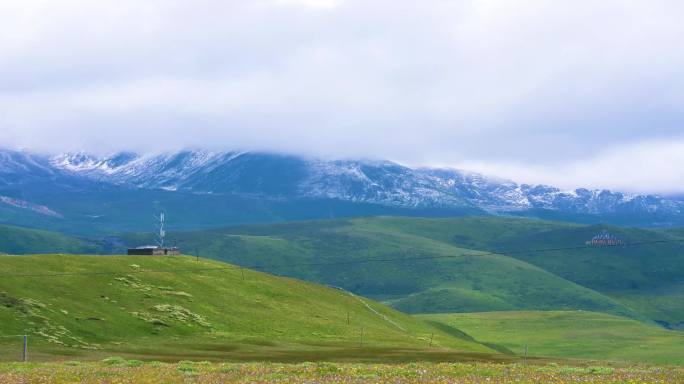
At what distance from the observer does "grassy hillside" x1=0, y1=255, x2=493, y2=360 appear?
333 feet

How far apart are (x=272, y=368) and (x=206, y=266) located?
4937 inches

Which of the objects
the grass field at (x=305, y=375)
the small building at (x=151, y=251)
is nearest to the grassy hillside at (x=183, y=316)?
the small building at (x=151, y=251)

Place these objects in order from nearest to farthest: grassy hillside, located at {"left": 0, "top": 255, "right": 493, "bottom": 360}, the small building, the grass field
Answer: the grass field, grassy hillside, located at {"left": 0, "top": 255, "right": 493, "bottom": 360}, the small building

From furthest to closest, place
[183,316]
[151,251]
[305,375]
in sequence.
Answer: [151,251], [183,316], [305,375]

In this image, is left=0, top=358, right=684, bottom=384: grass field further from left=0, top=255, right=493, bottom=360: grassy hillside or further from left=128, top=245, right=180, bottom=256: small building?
left=128, top=245, right=180, bottom=256: small building

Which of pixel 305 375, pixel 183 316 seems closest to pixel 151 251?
pixel 183 316

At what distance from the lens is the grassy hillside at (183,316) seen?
102 meters

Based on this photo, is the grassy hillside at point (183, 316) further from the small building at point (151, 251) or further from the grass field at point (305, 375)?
the grass field at point (305, 375)

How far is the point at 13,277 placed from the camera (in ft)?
395

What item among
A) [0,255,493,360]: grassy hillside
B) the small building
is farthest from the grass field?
the small building

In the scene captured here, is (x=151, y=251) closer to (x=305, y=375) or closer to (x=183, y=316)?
(x=183, y=316)

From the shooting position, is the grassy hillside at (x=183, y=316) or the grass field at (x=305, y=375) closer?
the grass field at (x=305, y=375)

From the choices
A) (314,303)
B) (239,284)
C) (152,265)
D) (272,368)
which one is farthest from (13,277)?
(272,368)

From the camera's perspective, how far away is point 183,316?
5128 inches
